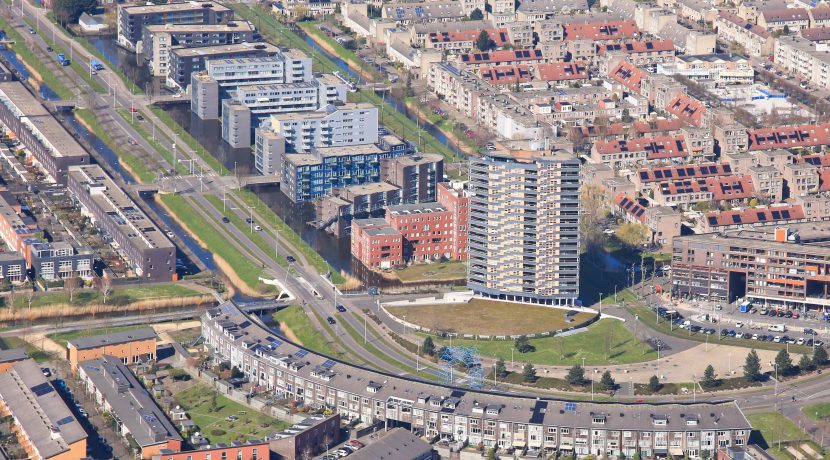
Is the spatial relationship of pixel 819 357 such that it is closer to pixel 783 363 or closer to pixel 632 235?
pixel 783 363

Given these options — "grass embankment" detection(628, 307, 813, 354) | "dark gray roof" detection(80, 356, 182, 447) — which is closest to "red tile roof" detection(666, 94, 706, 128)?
"grass embankment" detection(628, 307, 813, 354)

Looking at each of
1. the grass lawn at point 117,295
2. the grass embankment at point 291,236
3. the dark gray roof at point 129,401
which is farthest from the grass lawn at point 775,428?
the grass lawn at point 117,295

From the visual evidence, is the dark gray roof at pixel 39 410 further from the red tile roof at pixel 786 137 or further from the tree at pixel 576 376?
the red tile roof at pixel 786 137

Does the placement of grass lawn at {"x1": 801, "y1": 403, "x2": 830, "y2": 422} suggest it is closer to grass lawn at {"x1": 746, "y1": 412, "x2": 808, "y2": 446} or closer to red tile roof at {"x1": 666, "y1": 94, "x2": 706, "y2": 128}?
grass lawn at {"x1": 746, "y1": 412, "x2": 808, "y2": 446}

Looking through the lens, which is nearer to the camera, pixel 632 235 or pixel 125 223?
pixel 632 235

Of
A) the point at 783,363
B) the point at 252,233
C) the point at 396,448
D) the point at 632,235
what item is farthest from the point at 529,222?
the point at 396,448

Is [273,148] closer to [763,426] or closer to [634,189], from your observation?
[634,189]

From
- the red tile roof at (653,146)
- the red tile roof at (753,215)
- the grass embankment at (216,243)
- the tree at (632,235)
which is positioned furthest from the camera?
the red tile roof at (653,146)
